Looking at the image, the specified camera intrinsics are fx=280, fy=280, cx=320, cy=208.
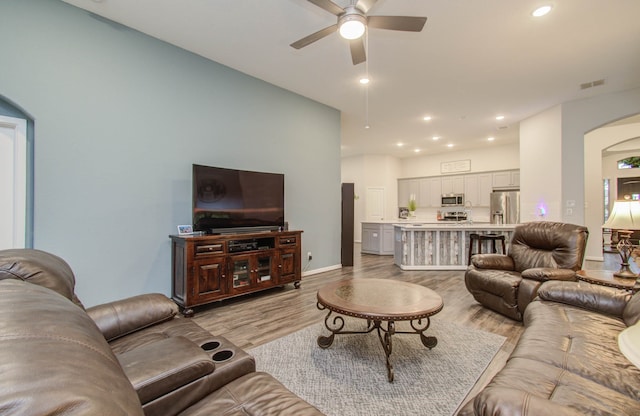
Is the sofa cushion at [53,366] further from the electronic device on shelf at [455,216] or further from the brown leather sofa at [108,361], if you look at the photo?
the electronic device on shelf at [455,216]

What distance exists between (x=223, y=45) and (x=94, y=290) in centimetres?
311

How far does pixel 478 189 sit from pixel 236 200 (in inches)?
303

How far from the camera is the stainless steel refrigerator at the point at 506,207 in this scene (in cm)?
755

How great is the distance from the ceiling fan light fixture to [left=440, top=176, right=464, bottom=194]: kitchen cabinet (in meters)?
7.80

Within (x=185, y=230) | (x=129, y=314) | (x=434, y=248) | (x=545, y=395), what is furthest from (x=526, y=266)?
(x=185, y=230)

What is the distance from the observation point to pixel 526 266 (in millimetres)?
3402

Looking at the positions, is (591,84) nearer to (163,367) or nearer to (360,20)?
(360,20)

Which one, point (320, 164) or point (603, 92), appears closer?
point (603, 92)

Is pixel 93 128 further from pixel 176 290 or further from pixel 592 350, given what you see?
pixel 592 350

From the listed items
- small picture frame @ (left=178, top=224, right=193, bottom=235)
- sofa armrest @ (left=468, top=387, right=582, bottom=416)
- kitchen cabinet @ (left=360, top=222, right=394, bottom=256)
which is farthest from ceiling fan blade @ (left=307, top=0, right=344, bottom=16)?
kitchen cabinet @ (left=360, top=222, right=394, bottom=256)

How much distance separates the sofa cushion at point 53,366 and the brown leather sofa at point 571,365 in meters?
1.16

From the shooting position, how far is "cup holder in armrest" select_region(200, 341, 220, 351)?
1.50 m

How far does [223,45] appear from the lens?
11.2ft

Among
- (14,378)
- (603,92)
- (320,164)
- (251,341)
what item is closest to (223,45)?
(320,164)
